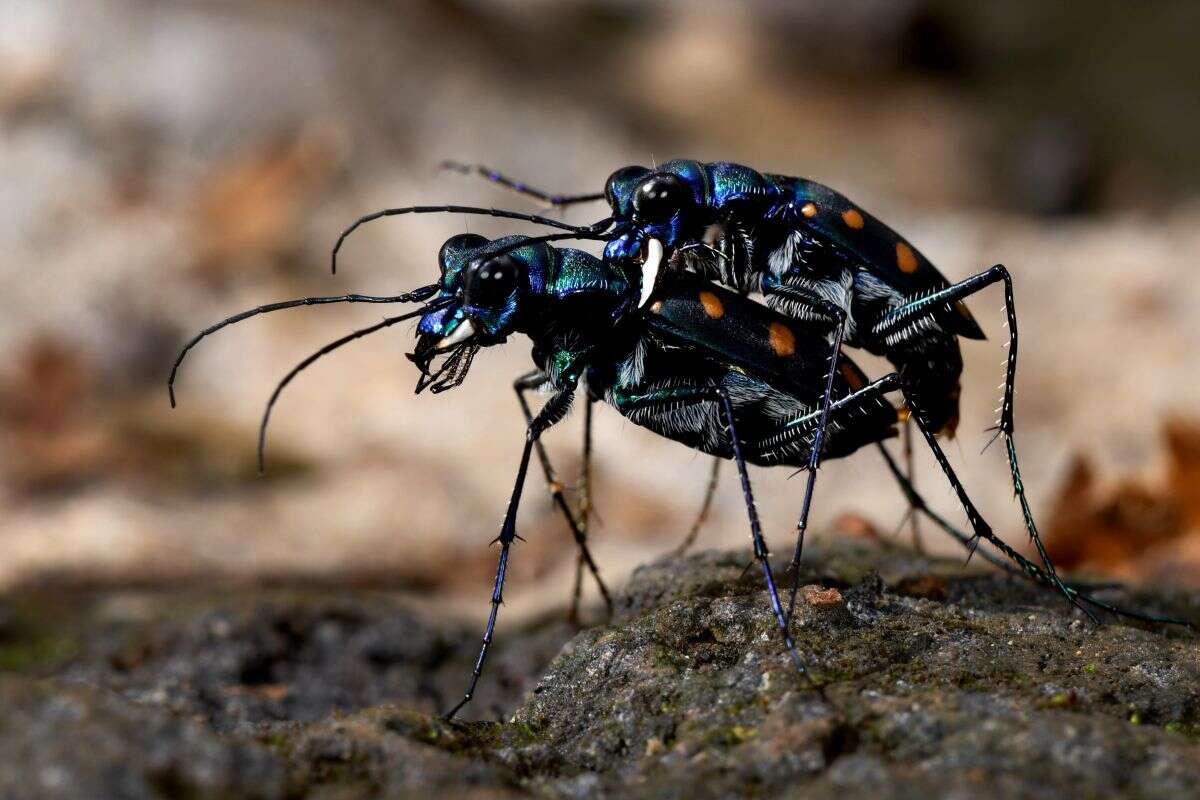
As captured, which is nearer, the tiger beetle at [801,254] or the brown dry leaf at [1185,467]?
the tiger beetle at [801,254]

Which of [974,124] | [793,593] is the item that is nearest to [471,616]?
[793,593]

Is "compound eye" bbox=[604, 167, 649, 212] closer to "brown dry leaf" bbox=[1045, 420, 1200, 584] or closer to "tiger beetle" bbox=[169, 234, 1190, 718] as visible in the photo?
"tiger beetle" bbox=[169, 234, 1190, 718]

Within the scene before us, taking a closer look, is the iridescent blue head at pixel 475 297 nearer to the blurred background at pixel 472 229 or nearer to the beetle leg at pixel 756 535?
the beetle leg at pixel 756 535

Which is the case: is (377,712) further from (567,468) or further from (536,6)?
(536,6)

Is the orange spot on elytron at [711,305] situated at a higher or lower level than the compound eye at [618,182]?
lower

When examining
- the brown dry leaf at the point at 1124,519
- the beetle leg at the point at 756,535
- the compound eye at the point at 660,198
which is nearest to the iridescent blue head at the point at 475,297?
the compound eye at the point at 660,198

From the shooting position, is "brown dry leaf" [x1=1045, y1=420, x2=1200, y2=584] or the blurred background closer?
"brown dry leaf" [x1=1045, y1=420, x2=1200, y2=584]

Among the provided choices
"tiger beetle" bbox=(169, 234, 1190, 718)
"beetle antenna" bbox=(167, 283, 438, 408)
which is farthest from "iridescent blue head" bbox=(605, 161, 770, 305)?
"beetle antenna" bbox=(167, 283, 438, 408)
